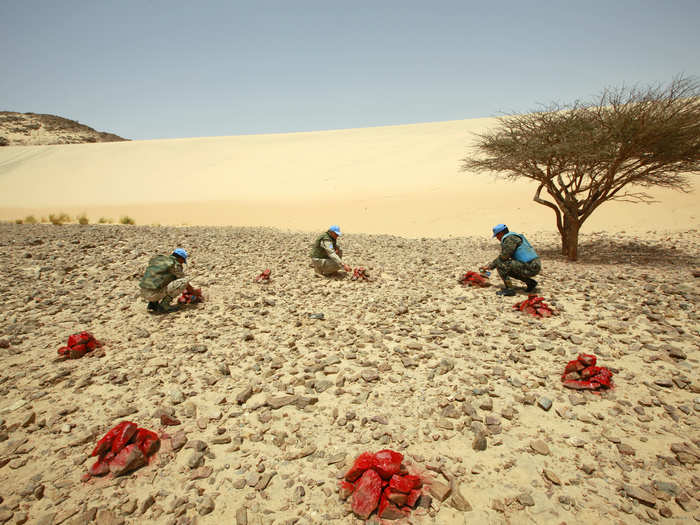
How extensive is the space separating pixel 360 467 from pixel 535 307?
405 centimetres

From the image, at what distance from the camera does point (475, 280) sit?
6801 millimetres

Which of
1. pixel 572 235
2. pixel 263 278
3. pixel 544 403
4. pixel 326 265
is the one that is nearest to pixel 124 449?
pixel 544 403

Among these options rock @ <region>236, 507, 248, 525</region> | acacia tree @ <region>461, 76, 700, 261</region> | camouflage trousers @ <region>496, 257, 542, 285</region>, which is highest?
acacia tree @ <region>461, 76, 700, 261</region>

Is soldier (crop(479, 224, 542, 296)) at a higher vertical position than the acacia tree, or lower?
lower

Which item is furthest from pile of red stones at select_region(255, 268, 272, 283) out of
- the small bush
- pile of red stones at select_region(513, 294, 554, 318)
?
the small bush

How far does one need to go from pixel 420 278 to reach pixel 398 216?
11449 mm

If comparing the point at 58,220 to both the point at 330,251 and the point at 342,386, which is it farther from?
the point at 342,386

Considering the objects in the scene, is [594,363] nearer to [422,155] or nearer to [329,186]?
[329,186]

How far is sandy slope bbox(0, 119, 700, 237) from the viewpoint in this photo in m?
16.5

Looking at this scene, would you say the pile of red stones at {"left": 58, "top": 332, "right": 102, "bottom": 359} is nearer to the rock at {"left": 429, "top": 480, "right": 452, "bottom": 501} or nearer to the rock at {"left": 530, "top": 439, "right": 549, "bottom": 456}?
the rock at {"left": 429, "top": 480, "right": 452, "bottom": 501}

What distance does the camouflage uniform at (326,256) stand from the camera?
7.12 metres

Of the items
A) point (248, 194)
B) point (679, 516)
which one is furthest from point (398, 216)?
point (679, 516)

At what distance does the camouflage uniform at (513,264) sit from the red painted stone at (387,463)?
14.7 feet

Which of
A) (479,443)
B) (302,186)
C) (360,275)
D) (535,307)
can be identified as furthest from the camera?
(302,186)
